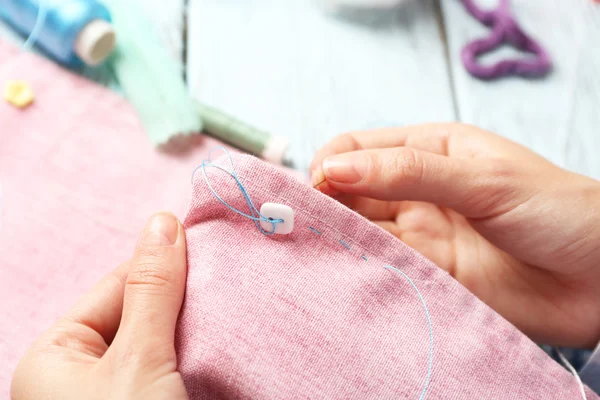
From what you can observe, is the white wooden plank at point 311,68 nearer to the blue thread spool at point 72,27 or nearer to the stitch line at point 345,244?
the blue thread spool at point 72,27

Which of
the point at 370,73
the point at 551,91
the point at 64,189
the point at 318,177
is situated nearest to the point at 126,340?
the point at 318,177

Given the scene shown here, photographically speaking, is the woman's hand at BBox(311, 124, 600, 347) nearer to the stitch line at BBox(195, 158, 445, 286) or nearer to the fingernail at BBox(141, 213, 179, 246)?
the stitch line at BBox(195, 158, 445, 286)

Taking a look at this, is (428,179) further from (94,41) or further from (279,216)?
(94,41)

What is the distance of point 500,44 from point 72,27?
898 mm

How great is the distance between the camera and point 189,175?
90 cm

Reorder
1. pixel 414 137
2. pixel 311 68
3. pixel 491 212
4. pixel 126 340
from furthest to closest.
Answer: pixel 311 68 → pixel 414 137 → pixel 491 212 → pixel 126 340

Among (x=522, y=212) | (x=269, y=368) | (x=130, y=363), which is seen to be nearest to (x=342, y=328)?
(x=269, y=368)

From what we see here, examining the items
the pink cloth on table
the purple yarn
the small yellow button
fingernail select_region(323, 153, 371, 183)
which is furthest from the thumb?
the small yellow button

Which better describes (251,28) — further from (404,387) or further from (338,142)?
(404,387)

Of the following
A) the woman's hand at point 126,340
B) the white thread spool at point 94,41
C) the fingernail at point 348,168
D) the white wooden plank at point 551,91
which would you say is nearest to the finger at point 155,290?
the woman's hand at point 126,340

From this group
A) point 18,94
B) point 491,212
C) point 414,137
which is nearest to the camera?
point 491,212

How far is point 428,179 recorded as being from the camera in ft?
2.23

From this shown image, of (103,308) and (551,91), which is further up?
(551,91)

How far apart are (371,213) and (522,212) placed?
0.22m
